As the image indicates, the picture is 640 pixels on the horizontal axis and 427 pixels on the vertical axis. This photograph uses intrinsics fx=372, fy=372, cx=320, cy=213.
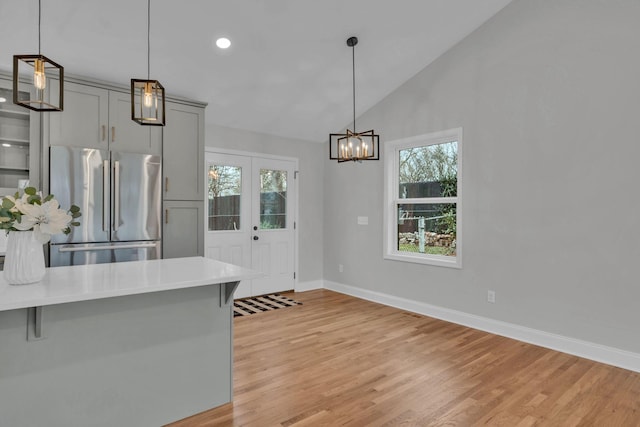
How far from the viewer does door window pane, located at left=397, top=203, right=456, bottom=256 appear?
14.5 feet

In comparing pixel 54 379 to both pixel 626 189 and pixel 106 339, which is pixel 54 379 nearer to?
pixel 106 339

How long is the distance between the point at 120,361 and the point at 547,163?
12.4 ft

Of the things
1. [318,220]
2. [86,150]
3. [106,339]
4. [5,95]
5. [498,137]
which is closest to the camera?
[106,339]

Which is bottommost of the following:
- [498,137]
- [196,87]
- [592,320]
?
[592,320]

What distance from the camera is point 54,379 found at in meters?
1.87

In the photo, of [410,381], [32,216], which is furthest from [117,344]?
[410,381]

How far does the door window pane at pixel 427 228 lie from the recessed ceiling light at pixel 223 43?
2.85 meters

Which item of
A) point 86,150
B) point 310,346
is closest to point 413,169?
point 310,346

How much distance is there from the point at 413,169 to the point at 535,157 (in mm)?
1510

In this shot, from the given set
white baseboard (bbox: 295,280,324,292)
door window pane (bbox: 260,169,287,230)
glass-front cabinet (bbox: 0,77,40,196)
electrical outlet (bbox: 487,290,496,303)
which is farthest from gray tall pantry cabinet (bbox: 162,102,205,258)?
electrical outlet (bbox: 487,290,496,303)

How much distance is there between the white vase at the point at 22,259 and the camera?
5.98ft

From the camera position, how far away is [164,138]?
13.3 ft

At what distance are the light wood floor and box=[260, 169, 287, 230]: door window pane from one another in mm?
1813

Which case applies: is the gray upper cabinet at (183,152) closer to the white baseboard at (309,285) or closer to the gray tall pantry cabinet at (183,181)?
the gray tall pantry cabinet at (183,181)
